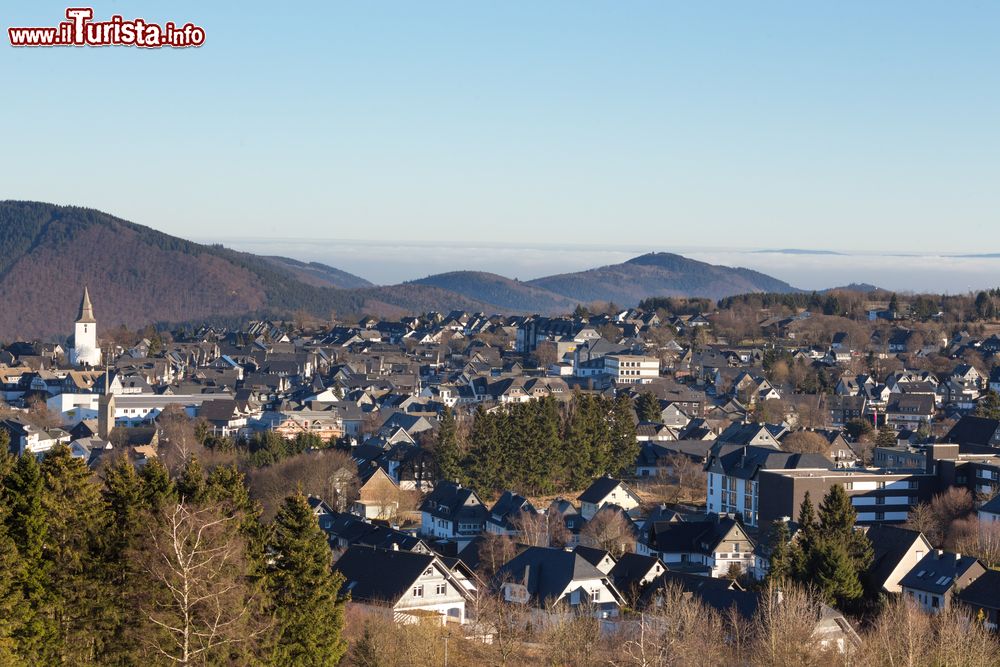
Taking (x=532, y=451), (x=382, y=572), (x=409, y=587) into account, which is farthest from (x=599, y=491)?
(x=409, y=587)

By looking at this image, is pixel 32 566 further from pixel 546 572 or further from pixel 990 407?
pixel 990 407

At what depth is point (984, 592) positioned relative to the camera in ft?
87.7

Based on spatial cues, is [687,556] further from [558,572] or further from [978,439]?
[978,439]

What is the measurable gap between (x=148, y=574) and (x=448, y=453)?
78.6 feet

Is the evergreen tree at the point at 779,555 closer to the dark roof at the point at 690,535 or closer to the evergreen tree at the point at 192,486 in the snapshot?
the dark roof at the point at 690,535

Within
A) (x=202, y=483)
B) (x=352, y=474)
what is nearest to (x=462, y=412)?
(x=352, y=474)

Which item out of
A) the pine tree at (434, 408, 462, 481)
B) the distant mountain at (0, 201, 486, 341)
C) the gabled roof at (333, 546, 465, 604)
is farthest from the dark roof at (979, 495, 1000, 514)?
the distant mountain at (0, 201, 486, 341)

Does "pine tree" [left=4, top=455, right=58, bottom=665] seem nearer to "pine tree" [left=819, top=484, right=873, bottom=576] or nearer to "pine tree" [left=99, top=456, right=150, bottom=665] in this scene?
"pine tree" [left=99, top=456, right=150, bottom=665]

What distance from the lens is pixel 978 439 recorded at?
4378 centimetres

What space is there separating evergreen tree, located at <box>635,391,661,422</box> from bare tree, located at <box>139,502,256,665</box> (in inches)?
1477

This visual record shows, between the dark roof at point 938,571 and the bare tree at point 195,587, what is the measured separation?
52.0 ft

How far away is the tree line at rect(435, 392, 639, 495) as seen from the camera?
1590 inches

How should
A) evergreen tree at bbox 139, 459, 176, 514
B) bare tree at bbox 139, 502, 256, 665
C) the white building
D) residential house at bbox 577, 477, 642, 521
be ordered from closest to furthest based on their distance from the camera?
bare tree at bbox 139, 502, 256, 665 < evergreen tree at bbox 139, 459, 176, 514 < residential house at bbox 577, 477, 642, 521 < the white building

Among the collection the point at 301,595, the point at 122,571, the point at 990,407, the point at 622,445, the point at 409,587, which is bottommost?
the point at 622,445
